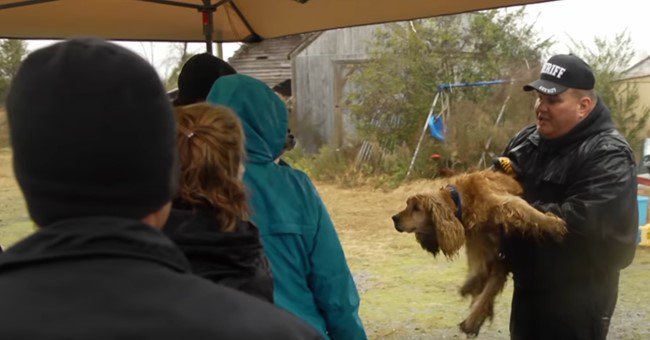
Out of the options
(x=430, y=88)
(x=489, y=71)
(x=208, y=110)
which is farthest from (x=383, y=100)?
(x=208, y=110)

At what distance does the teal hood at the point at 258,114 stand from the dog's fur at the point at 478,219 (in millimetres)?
922

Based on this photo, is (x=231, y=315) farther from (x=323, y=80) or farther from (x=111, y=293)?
(x=323, y=80)

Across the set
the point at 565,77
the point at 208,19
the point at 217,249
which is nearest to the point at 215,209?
the point at 217,249

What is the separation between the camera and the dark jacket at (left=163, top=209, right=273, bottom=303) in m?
1.59

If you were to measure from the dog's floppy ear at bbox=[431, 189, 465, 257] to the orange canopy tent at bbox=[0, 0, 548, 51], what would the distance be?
139cm

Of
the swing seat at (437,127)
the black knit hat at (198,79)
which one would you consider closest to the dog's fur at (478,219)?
the black knit hat at (198,79)

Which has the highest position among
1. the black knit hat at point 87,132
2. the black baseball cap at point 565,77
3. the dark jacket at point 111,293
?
the black knit hat at point 87,132

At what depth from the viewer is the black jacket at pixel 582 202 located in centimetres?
285

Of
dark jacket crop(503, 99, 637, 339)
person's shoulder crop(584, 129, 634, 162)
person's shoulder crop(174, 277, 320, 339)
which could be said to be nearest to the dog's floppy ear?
dark jacket crop(503, 99, 637, 339)

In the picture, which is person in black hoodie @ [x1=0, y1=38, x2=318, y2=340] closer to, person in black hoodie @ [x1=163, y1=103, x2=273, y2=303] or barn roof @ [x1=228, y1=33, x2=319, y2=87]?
person in black hoodie @ [x1=163, y1=103, x2=273, y2=303]

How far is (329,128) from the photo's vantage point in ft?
69.7

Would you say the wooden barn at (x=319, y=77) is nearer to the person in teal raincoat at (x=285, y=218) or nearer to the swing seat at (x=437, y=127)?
the swing seat at (x=437, y=127)

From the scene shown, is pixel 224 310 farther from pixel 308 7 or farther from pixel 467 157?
pixel 467 157

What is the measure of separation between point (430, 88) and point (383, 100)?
46.9 inches
